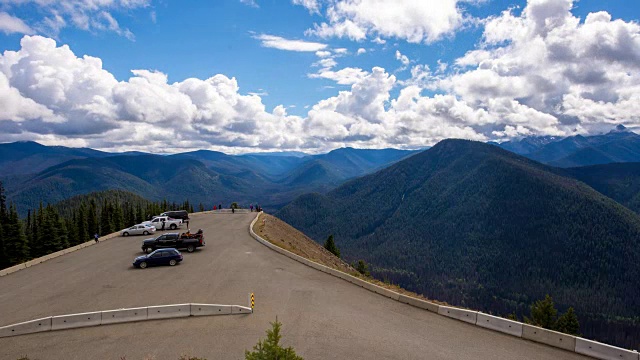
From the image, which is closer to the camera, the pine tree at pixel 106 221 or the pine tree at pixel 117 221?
the pine tree at pixel 117 221

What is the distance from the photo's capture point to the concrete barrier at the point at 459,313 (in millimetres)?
17625

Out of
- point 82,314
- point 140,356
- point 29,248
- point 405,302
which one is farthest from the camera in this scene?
point 29,248

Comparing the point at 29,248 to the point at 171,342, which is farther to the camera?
the point at 29,248

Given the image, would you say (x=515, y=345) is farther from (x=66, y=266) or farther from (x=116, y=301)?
(x=66, y=266)

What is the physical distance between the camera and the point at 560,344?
1501cm

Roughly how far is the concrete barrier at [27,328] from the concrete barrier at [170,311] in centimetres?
466

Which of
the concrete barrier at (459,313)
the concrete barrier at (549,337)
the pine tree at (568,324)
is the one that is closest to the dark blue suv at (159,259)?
the concrete barrier at (459,313)

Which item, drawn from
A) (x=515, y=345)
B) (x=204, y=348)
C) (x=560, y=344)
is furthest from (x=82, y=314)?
(x=560, y=344)

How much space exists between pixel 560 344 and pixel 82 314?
70.7 feet

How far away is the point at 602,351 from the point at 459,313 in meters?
5.66

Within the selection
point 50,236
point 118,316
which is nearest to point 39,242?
point 50,236

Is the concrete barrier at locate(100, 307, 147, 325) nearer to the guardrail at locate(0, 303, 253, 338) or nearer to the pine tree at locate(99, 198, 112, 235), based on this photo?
the guardrail at locate(0, 303, 253, 338)

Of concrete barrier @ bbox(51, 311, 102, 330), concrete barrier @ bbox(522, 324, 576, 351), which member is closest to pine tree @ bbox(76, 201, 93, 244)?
concrete barrier @ bbox(51, 311, 102, 330)

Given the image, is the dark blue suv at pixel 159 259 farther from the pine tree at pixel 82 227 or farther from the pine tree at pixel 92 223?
the pine tree at pixel 92 223
